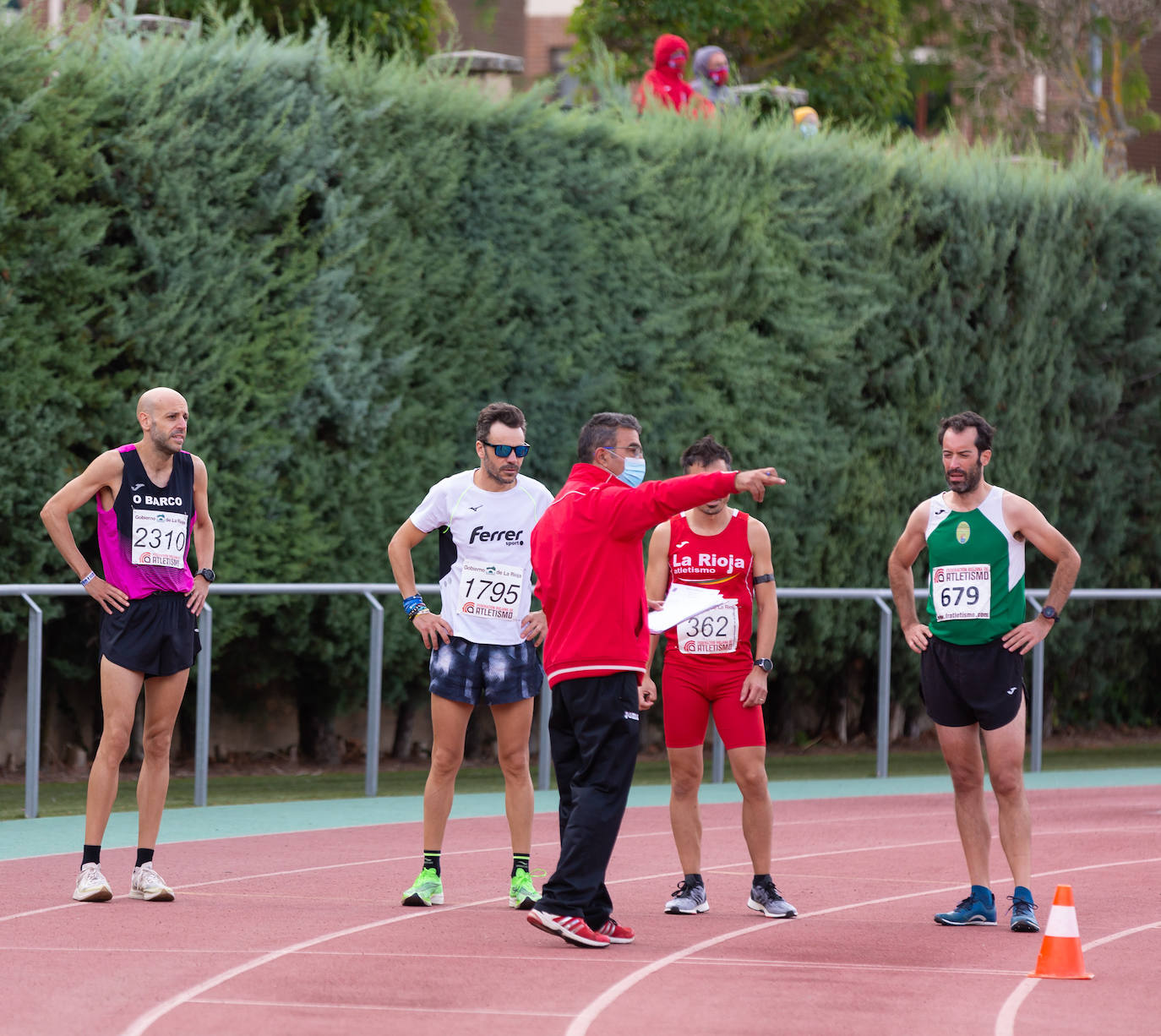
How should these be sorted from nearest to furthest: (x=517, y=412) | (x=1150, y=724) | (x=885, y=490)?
1. (x=517, y=412)
2. (x=885, y=490)
3. (x=1150, y=724)

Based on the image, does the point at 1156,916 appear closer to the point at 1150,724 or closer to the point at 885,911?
the point at 885,911

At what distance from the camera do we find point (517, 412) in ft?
28.3

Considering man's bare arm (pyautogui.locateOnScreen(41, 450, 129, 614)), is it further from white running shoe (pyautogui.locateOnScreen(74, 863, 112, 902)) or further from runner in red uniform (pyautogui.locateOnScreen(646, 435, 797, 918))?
runner in red uniform (pyautogui.locateOnScreen(646, 435, 797, 918))

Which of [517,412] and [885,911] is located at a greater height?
[517,412]

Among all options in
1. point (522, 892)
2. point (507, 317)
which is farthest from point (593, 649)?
point (507, 317)

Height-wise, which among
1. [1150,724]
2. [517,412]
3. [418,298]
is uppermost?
[418,298]

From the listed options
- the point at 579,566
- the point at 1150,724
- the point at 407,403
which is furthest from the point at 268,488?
the point at 1150,724

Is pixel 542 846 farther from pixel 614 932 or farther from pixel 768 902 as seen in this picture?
A: pixel 614 932

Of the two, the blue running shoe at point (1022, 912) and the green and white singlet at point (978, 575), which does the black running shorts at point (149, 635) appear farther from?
the blue running shoe at point (1022, 912)

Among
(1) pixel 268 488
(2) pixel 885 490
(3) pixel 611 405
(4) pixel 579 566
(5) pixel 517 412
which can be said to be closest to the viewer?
(4) pixel 579 566

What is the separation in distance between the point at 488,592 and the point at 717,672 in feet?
3.36

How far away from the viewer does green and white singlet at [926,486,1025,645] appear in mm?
8578

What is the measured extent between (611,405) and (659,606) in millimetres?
6686

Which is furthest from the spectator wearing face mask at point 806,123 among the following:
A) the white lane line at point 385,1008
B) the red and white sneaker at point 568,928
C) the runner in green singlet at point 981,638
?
the white lane line at point 385,1008
